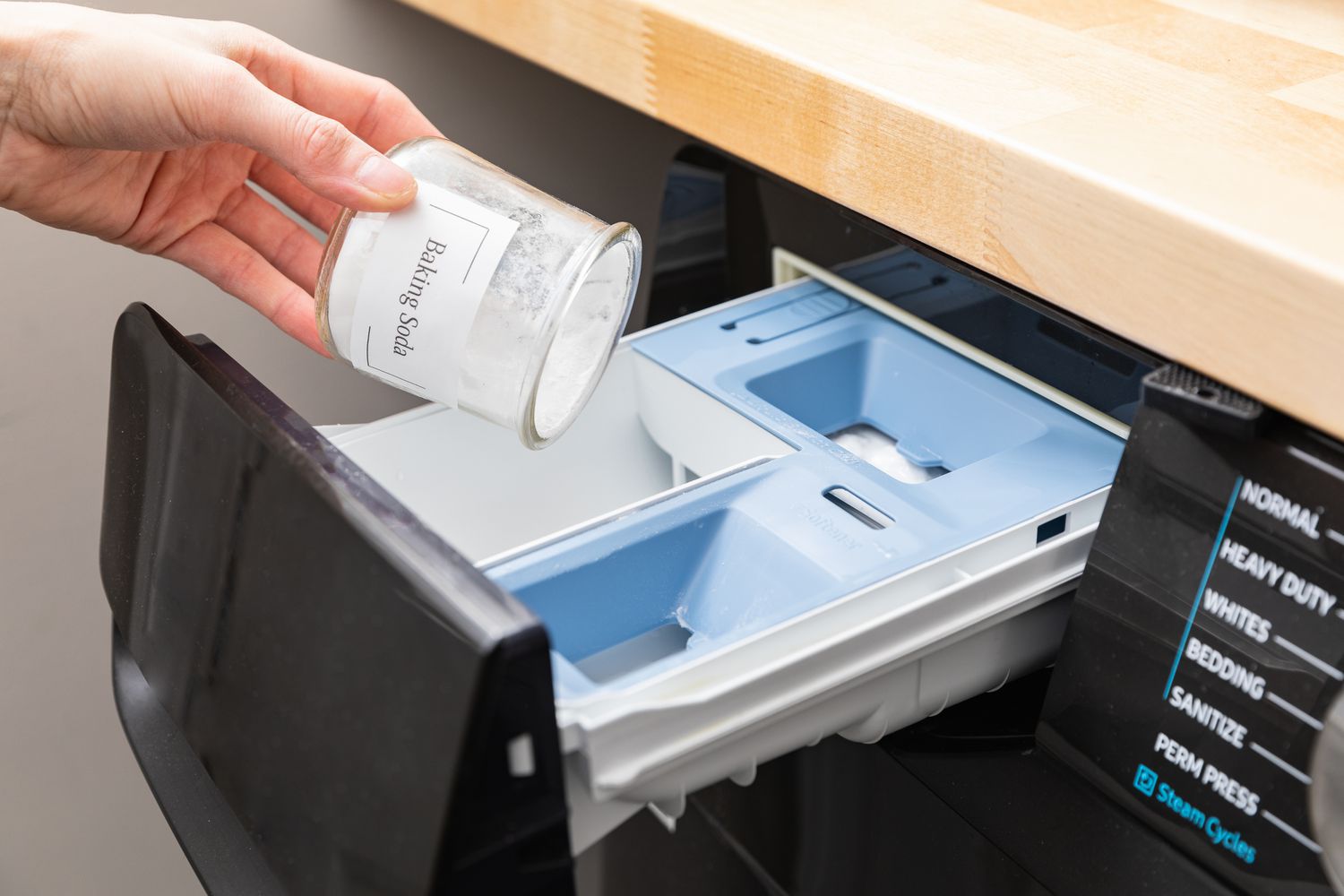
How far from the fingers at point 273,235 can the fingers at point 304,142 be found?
0.56 feet

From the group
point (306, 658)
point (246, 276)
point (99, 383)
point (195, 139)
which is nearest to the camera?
point (306, 658)

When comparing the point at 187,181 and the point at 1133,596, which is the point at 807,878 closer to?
the point at 1133,596

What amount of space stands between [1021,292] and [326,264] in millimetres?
265

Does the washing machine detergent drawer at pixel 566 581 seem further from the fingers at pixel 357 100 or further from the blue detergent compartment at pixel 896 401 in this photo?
the fingers at pixel 357 100

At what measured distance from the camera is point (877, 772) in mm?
536

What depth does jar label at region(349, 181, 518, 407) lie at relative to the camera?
43 centimetres

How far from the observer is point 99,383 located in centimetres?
78

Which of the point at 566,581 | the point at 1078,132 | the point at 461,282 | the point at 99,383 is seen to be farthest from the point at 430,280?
the point at 99,383

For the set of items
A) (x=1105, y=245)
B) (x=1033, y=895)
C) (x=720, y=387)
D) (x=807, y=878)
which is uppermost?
(x=1105, y=245)

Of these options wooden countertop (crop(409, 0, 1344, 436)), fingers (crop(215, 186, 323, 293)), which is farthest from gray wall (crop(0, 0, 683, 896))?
wooden countertop (crop(409, 0, 1344, 436))

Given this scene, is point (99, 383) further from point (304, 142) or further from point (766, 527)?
point (766, 527)

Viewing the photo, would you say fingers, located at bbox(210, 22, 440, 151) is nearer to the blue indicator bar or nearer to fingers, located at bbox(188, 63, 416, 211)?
fingers, located at bbox(188, 63, 416, 211)

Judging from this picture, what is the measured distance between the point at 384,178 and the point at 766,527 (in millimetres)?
185

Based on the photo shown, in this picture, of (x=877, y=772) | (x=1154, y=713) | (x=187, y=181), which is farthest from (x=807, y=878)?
(x=187, y=181)
